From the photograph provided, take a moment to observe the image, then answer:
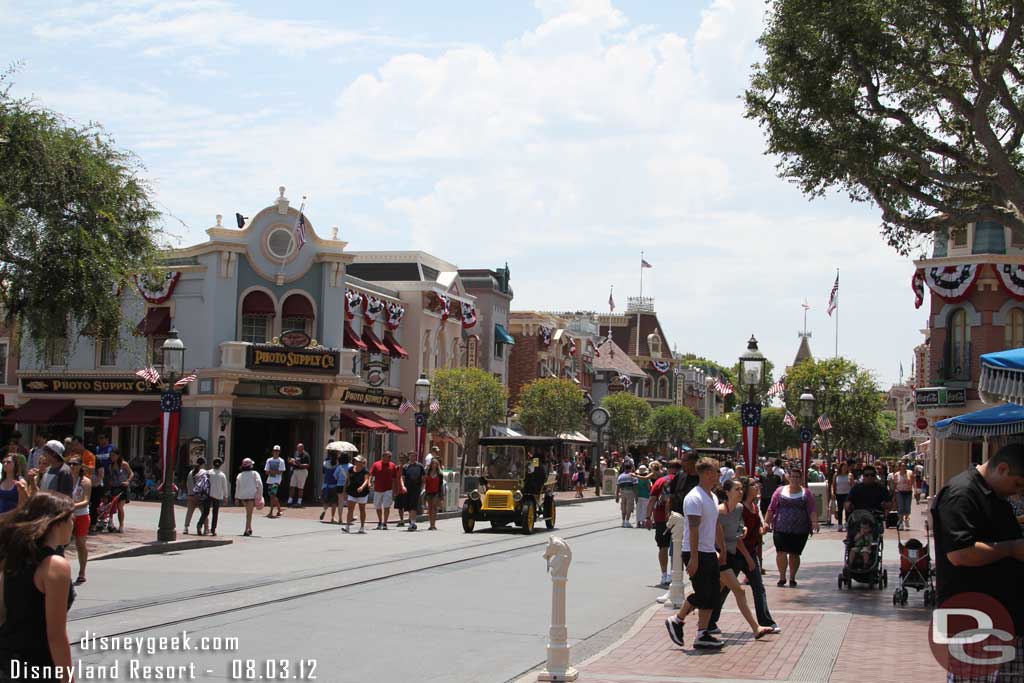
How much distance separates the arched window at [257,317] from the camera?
4112 cm

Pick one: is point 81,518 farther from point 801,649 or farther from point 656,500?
point 801,649

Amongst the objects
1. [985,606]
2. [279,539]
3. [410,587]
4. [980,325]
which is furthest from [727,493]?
[980,325]

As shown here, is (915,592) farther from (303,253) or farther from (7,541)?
(303,253)

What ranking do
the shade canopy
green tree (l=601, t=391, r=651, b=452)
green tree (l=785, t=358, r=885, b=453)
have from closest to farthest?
the shade canopy, green tree (l=785, t=358, r=885, b=453), green tree (l=601, t=391, r=651, b=452)

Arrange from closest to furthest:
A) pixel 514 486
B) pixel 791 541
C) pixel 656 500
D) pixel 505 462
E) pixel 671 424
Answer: pixel 791 541 < pixel 656 500 < pixel 514 486 < pixel 505 462 < pixel 671 424

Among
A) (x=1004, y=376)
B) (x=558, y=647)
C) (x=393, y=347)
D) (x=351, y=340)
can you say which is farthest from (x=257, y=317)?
(x=558, y=647)

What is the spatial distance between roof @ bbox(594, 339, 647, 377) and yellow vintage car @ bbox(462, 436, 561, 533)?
61594 millimetres

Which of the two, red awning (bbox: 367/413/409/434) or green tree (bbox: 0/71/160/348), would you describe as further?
red awning (bbox: 367/413/409/434)

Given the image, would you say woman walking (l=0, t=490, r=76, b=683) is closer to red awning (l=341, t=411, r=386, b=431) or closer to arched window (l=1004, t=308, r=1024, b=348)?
red awning (l=341, t=411, r=386, b=431)

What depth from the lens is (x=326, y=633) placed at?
11.5 metres

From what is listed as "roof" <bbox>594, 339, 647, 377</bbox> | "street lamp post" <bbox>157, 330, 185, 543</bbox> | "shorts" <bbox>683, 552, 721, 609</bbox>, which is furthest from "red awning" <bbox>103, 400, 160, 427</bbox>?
"roof" <bbox>594, 339, 647, 377</bbox>

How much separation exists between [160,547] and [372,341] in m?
26.1

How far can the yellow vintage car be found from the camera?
2678cm

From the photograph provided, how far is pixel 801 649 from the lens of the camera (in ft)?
36.0
